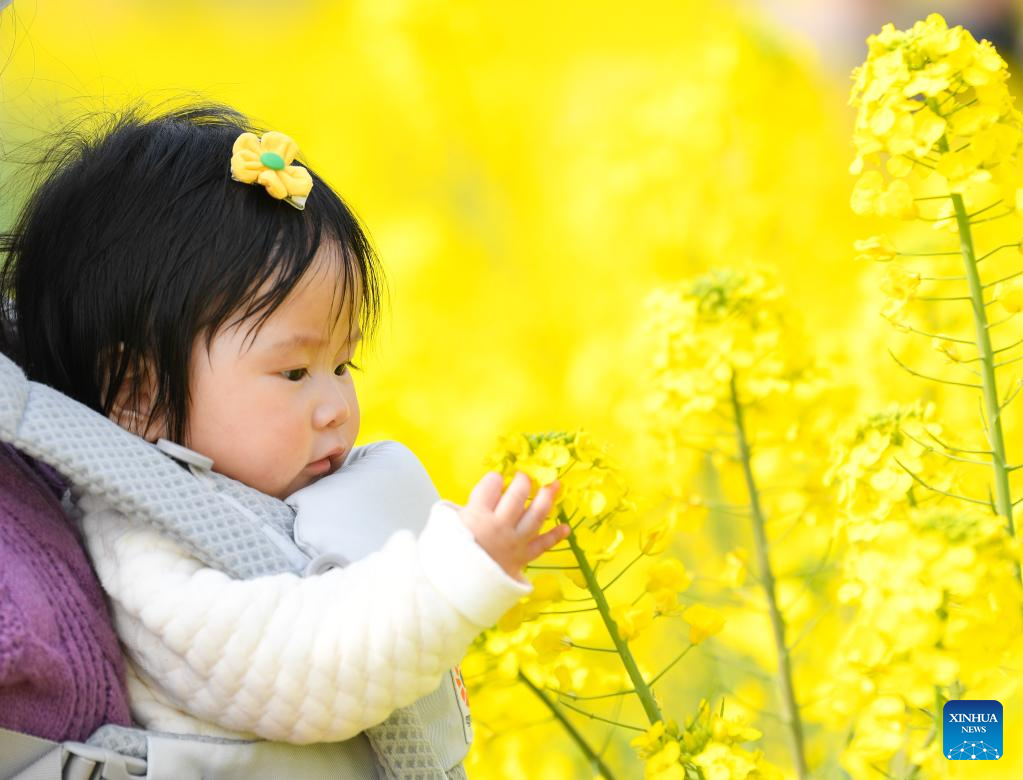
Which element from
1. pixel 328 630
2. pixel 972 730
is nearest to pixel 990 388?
pixel 972 730

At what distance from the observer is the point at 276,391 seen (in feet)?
2.57

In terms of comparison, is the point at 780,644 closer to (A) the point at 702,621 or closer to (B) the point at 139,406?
(A) the point at 702,621

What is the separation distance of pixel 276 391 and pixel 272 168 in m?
0.15

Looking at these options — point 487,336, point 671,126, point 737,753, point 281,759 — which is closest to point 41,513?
point 281,759

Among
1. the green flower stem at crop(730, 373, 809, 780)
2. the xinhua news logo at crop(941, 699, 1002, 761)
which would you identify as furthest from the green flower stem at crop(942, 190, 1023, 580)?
the green flower stem at crop(730, 373, 809, 780)

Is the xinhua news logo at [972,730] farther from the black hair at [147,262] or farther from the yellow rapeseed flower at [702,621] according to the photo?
the black hair at [147,262]

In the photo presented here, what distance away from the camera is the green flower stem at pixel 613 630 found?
2.71ft

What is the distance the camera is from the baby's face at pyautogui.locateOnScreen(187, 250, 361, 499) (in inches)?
30.6

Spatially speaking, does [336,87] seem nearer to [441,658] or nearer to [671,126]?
[671,126]

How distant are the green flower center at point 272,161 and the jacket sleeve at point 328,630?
0.88ft

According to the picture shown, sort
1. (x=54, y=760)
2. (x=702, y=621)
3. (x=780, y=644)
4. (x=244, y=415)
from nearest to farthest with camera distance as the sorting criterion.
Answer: (x=54, y=760) < (x=244, y=415) < (x=702, y=621) < (x=780, y=644)

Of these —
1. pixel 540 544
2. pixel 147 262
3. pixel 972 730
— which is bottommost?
pixel 972 730

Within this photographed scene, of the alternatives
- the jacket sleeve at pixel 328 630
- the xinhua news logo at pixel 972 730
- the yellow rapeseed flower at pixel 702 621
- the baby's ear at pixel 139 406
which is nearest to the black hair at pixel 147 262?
the baby's ear at pixel 139 406

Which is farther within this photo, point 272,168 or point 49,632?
point 272,168
